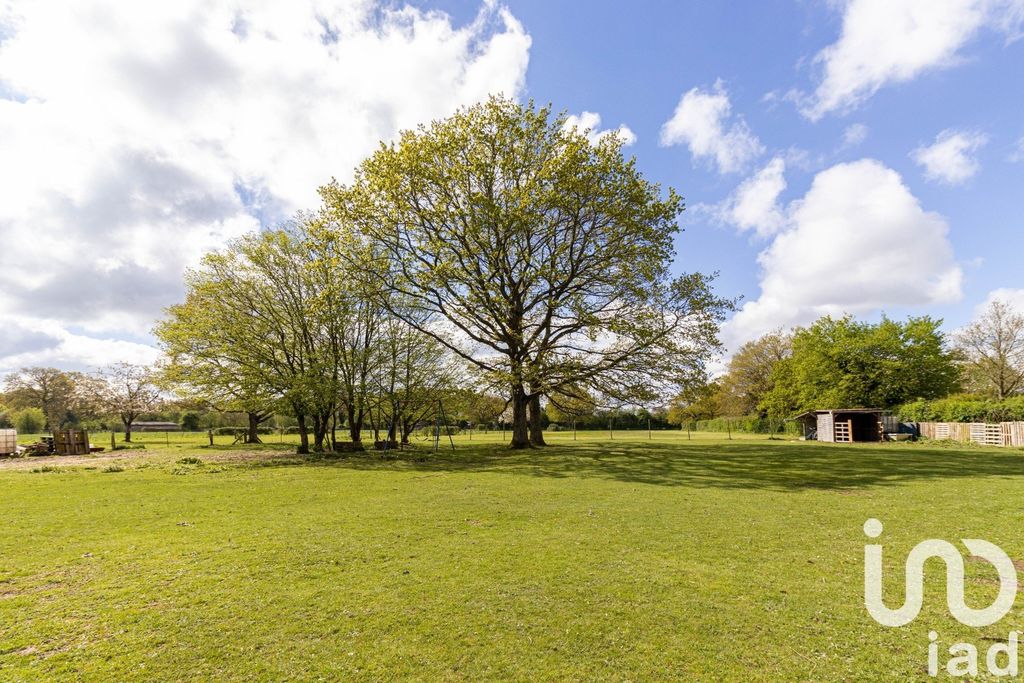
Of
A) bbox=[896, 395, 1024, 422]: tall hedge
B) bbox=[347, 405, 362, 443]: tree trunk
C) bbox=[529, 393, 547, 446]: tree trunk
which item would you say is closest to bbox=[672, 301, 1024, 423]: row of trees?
bbox=[896, 395, 1024, 422]: tall hedge

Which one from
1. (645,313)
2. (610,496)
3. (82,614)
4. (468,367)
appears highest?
(645,313)

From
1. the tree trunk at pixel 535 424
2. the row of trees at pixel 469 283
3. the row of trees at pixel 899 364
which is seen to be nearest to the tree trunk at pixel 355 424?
the row of trees at pixel 469 283

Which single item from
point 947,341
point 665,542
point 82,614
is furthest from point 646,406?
point 947,341

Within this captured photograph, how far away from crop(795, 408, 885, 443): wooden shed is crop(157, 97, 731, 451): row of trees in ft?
84.0

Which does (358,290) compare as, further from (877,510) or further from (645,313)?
(877,510)

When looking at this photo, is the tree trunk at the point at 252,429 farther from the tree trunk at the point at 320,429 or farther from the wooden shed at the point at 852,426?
the wooden shed at the point at 852,426

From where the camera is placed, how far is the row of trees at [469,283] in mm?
26922

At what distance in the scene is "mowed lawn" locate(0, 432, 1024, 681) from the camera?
416 cm

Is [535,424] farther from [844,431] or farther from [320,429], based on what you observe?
[844,431]

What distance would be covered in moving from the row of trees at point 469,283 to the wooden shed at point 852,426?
25595 millimetres

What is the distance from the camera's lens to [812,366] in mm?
59781

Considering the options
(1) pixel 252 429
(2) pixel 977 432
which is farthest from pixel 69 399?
(2) pixel 977 432

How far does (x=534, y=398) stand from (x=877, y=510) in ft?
73.1

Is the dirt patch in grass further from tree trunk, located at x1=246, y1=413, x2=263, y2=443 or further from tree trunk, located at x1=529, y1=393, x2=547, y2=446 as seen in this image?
tree trunk, located at x1=246, y1=413, x2=263, y2=443
